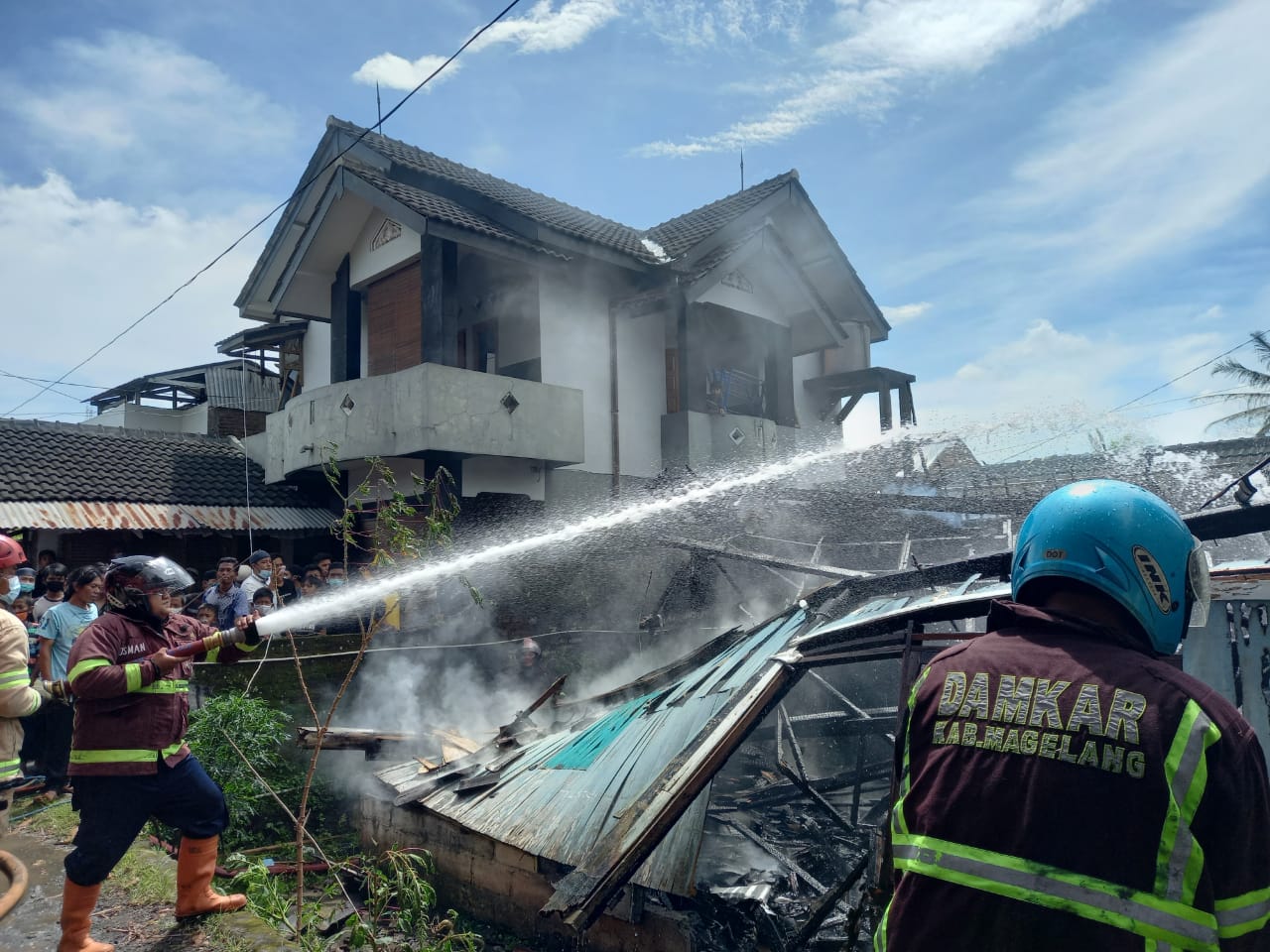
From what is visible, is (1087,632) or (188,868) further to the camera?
(188,868)

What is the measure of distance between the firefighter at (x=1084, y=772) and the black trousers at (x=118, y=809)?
3875mm

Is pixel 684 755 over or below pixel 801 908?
over

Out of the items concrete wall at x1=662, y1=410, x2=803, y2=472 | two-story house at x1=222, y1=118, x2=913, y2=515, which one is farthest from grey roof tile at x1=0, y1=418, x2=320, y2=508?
concrete wall at x1=662, y1=410, x2=803, y2=472

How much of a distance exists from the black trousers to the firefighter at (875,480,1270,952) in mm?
3875

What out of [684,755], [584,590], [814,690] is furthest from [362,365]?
[684,755]

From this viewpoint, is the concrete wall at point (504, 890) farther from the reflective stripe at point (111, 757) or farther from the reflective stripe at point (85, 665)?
the reflective stripe at point (85, 665)

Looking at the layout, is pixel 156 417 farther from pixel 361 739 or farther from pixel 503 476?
pixel 361 739

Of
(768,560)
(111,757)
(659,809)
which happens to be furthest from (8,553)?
(768,560)

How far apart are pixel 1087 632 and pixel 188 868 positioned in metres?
4.66

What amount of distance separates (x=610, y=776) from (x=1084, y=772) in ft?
12.4

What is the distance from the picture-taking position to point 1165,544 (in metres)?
1.82

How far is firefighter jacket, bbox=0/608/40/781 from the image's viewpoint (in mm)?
4383

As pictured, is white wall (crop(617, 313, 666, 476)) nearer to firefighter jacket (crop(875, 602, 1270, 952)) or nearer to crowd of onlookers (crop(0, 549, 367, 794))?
crowd of onlookers (crop(0, 549, 367, 794))

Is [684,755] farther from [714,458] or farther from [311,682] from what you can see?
[714,458]
